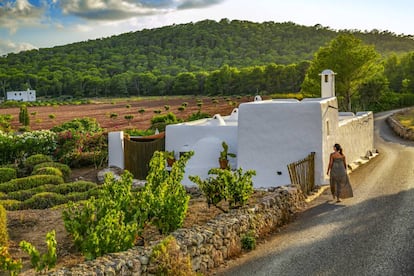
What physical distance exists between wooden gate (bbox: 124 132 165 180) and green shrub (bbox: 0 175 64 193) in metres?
3.41

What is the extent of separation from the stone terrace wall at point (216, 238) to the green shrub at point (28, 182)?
33.2 feet

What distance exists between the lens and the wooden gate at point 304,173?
41.1 feet

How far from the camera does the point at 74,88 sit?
3920 inches

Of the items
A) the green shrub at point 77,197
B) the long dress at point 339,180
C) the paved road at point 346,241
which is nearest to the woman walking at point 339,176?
the long dress at point 339,180

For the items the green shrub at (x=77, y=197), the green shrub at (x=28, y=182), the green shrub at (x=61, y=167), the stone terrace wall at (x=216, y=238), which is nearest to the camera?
the stone terrace wall at (x=216, y=238)

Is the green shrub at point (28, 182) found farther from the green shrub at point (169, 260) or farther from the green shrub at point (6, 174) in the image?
the green shrub at point (169, 260)

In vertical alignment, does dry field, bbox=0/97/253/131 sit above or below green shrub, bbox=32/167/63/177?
above

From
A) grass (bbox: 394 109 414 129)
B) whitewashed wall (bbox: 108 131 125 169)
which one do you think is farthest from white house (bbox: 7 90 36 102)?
whitewashed wall (bbox: 108 131 125 169)

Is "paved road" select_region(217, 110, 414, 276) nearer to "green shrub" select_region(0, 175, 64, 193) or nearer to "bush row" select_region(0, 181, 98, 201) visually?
"bush row" select_region(0, 181, 98, 201)

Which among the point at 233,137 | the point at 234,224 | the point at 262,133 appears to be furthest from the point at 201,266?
the point at 233,137

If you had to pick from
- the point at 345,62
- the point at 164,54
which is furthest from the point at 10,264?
the point at 164,54

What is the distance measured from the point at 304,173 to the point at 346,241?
4780 mm

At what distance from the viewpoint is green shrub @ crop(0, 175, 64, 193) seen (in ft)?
57.5

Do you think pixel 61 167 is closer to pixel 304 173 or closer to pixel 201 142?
pixel 201 142
